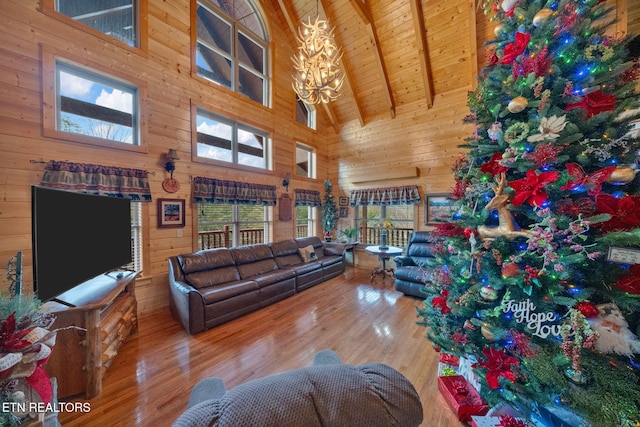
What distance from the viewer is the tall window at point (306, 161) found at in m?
6.39

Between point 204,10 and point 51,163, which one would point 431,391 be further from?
point 204,10

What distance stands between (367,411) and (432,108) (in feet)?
20.1

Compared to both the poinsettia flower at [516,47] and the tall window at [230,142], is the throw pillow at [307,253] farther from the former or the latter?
the poinsettia flower at [516,47]

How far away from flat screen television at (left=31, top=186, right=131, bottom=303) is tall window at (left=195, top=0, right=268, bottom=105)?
124 inches

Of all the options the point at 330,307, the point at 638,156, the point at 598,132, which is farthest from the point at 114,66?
the point at 638,156

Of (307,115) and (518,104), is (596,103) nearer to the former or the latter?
(518,104)

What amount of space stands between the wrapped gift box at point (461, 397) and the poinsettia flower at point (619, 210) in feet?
4.62

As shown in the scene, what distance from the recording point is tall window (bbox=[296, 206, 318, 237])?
20.6 ft

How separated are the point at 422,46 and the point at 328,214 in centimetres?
432

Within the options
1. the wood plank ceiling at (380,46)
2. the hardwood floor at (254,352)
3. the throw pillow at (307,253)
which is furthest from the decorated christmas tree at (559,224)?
the wood plank ceiling at (380,46)

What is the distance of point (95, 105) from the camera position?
121 inches

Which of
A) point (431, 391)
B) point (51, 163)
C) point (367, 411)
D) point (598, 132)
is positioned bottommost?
point (431, 391)

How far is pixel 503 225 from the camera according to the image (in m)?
1.36

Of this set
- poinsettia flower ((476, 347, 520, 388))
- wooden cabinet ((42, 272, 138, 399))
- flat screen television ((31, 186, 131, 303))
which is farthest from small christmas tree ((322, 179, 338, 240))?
poinsettia flower ((476, 347, 520, 388))
